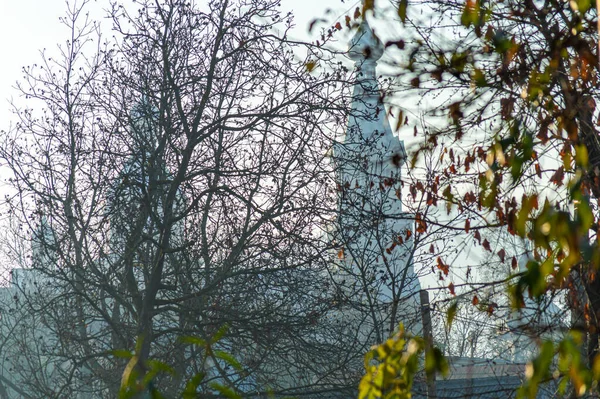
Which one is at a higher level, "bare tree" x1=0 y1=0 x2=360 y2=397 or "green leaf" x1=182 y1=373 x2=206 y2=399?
"bare tree" x1=0 y1=0 x2=360 y2=397

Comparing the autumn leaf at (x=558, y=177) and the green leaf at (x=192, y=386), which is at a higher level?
the autumn leaf at (x=558, y=177)

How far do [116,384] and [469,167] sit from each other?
196 inches

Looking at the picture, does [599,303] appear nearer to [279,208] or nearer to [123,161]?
[279,208]

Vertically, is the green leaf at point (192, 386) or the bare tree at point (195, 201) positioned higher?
the bare tree at point (195, 201)

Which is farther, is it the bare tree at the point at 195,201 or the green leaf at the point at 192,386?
the bare tree at the point at 195,201

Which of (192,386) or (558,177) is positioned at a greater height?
(558,177)

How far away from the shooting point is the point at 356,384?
885 centimetres

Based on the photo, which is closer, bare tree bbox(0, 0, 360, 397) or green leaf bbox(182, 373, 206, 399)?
green leaf bbox(182, 373, 206, 399)

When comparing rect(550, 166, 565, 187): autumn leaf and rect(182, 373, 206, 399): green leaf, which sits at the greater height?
rect(550, 166, 565, 187): autumn leaf

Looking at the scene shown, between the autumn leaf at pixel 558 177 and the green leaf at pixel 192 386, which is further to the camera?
the autumn leaf at pixel 558 177

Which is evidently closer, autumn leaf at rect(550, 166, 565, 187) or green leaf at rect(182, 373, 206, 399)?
green leaf at rect(182, 373, 206, 399)

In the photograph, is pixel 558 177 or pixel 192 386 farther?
A: pixel 558 177

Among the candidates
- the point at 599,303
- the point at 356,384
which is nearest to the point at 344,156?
the point at 356,384

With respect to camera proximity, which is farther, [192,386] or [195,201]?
[195,201]
